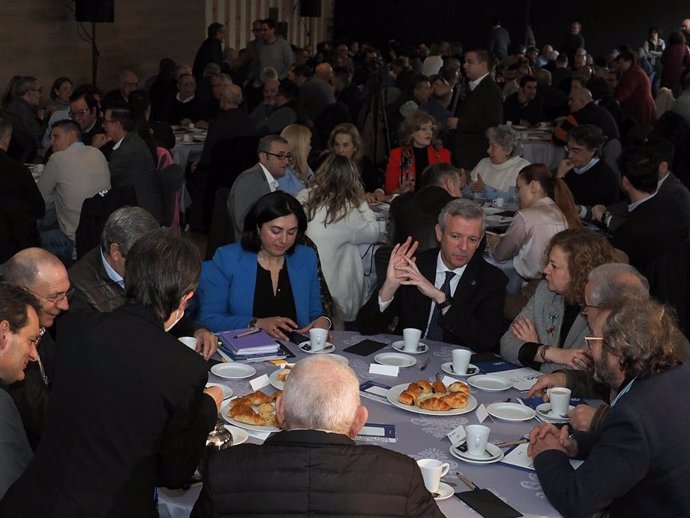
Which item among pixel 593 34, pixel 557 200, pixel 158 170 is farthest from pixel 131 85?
pixel 593 34

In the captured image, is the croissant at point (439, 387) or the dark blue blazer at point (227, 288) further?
the dark blue blazer at point (227, 288)

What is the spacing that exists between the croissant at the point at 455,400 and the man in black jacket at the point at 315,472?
90 cm

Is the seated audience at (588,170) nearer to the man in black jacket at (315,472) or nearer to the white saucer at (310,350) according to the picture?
the white saucer at (310,350)

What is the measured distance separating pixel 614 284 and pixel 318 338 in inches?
44.5

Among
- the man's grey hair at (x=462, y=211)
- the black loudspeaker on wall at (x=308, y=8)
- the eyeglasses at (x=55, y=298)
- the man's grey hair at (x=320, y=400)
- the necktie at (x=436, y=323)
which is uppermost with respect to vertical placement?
the black loudspeaker on wall at (x=308, y=8)

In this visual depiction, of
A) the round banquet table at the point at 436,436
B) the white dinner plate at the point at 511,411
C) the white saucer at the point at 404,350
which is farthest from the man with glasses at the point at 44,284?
the white dinner plate at the point at 511,411

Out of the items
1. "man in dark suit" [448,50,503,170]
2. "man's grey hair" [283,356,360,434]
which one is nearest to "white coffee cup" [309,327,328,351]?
"man's grey hair" [283,356,360,434]

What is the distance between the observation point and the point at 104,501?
91.0 inches

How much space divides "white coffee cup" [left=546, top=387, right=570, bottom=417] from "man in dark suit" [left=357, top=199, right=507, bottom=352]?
82 cm

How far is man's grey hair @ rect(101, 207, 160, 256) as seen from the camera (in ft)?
11.7

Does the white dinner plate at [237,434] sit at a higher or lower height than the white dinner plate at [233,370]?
higher

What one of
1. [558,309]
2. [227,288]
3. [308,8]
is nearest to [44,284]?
[227,288]

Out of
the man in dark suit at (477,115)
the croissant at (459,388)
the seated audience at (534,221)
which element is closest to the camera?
the croissant at (459,388)

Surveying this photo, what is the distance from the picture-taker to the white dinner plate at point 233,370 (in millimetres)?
3361
